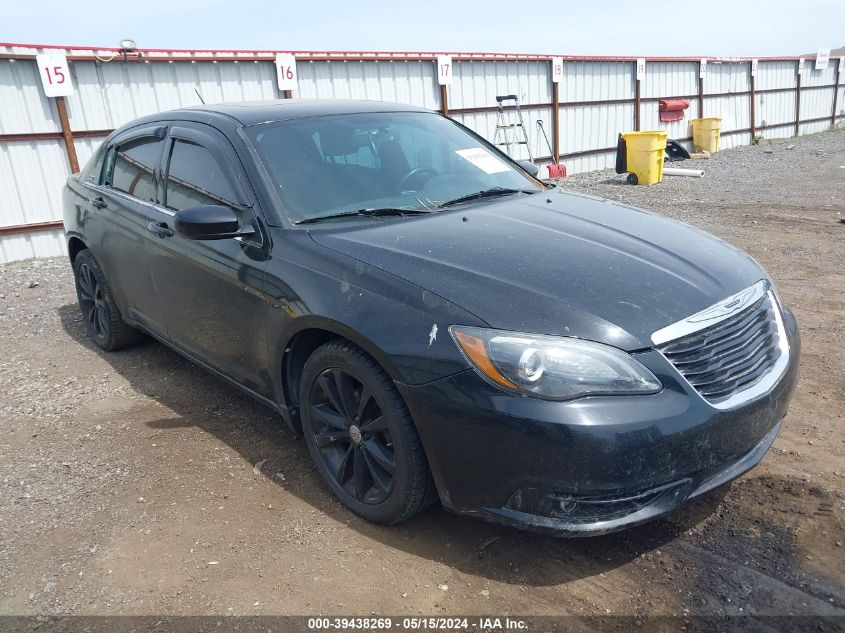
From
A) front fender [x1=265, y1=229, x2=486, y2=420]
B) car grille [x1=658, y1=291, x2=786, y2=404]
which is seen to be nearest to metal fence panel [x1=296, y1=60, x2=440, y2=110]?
front fender [x1=265, y1=229, x2=486, y2=420]

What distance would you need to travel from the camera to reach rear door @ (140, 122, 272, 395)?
3.22 m

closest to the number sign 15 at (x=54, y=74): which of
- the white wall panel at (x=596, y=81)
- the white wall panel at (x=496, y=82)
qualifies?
the white wall panel at (x=496, y=82)

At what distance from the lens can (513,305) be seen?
240cm

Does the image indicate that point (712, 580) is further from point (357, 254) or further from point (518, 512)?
point (357, 254)

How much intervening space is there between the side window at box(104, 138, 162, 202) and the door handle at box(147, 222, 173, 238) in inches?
8.7

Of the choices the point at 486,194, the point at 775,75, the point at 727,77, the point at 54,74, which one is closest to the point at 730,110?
the point at 727,77

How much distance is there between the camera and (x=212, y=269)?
3445mm

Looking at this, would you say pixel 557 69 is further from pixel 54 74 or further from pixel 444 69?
pixel 54 74

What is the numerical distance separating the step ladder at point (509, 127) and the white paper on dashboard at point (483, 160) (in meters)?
10.9

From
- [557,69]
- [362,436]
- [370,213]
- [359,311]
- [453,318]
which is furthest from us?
[557,69]

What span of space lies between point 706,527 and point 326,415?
162 centimetres

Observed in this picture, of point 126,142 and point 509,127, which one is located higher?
point 126,142

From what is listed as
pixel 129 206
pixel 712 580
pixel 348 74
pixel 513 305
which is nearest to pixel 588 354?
pixel 513 305

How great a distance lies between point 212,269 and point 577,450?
2.11 m
